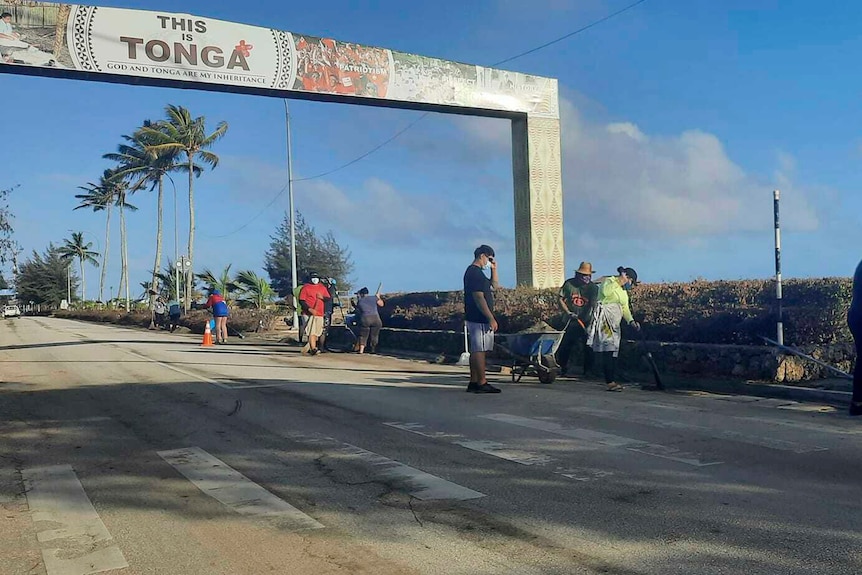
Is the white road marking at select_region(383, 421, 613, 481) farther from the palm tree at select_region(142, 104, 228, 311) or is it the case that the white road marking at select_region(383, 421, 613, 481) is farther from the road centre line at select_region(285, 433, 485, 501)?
the palm tree at select_region(142, 104, 228, 311)

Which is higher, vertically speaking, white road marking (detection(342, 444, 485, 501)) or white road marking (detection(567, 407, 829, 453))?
white road marking (detection(567, 407, 829, 453))

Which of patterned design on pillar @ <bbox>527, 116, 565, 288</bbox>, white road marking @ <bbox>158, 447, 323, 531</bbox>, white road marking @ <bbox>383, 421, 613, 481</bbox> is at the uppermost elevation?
patterned design on pillar @ <bbox>527, 116, 565, 288</bbox>

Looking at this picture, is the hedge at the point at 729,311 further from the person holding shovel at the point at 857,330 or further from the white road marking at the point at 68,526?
the white road marking at the point at 68,526

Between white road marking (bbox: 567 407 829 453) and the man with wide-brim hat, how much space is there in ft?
11.9

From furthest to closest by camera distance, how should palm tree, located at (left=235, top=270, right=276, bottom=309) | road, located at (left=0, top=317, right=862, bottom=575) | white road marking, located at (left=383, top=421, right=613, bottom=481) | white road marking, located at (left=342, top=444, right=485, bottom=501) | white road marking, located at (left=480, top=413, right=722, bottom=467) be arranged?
palm tree, located at (left=235, top=270, right=276, bottom=309), white road marking, located at (left=480, top=413, right=722, bottom=467), white road marking, located at (left=383, top=421, right=613, bottom=481), white road marking, located at (left=342, top=444, right=485, bottom=501), road, located at (left=0, top=317, right=862, bottom=575)

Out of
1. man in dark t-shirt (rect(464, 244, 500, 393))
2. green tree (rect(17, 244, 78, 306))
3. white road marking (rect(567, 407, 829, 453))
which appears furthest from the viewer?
green tree (rect(17, 244, 78, 306))

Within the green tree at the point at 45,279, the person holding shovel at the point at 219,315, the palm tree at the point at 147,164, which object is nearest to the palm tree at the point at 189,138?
the palm tree at the point at 147,164

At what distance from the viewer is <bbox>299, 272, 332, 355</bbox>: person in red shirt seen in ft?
61.2

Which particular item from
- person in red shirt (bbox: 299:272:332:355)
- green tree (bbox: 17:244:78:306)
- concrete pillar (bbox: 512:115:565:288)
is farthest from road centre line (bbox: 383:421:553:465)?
green tree (bbox: 17:244:78:306)

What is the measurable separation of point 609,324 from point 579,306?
5.67 feet

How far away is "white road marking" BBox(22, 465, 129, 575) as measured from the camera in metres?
4.33

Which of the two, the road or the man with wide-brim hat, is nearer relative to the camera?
the road

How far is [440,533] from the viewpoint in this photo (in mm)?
4602

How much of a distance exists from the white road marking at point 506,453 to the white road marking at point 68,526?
3.09 m
